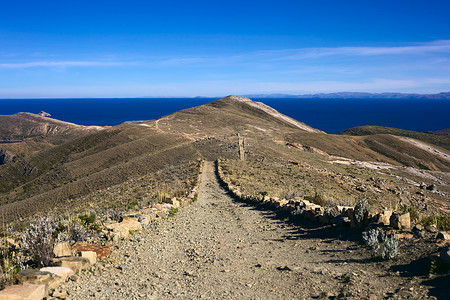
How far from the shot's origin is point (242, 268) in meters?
7.57

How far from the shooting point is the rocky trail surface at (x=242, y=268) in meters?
6.07

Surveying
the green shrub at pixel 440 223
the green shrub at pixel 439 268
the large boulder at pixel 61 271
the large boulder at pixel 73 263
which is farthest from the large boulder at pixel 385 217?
the large boulder at pixel 61 271

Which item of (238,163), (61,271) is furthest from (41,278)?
(238,163)

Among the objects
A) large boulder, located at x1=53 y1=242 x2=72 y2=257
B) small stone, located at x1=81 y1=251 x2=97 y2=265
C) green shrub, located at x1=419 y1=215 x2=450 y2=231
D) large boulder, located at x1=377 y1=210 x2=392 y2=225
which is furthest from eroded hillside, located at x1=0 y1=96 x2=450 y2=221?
→ large boulder, located at x1=53 y1=242 x2=72 y2=257

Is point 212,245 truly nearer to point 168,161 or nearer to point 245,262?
point 245,262

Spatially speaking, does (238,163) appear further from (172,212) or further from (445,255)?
(445,255)

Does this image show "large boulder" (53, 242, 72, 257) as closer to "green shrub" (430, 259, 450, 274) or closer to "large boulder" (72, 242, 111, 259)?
"large boulder" (72, 242, 111, 259)

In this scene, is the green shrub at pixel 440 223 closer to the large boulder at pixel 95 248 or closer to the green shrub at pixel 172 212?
the large boulder at pixel 95 248

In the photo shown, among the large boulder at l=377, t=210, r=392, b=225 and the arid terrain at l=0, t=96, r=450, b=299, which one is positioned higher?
the large boulder at l=377, t=210, r=392, b=225

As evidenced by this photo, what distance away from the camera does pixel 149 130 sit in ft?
A: 182

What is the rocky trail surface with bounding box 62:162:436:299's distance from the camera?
6.07 m

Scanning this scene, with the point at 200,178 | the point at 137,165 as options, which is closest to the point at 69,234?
the point at 200,178

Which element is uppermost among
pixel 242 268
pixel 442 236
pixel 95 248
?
pixel 442 236

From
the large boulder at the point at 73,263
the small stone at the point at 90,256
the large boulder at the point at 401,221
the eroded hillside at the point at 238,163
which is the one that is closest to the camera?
the large boulder at the point at 73,263
